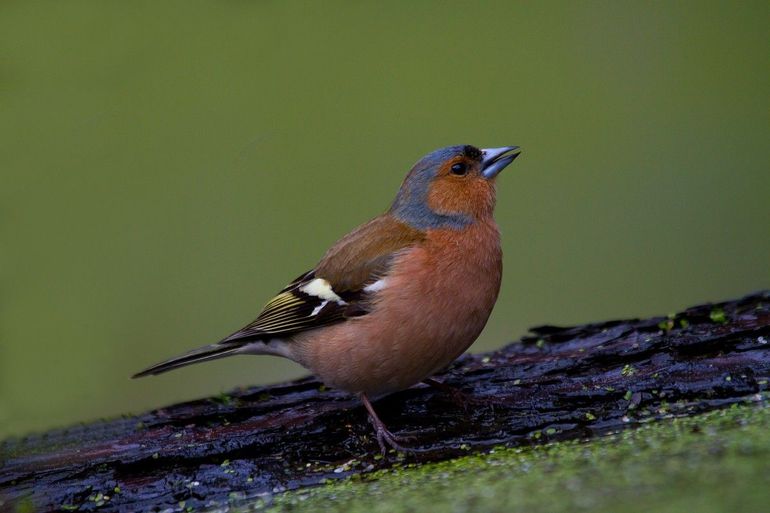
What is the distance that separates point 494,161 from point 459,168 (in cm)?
19

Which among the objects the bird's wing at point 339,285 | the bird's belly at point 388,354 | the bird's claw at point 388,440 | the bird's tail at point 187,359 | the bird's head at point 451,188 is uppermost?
the bird's head at point 451,188

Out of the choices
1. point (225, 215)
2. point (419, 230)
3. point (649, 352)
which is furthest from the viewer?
point (225, 215)

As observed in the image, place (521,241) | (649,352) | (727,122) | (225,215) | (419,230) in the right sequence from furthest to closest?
1. (727,122)
2. (225,215)
3. (521,241)
4. (419,230)
5. (649,352)

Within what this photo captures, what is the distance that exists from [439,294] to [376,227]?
27.5 inches

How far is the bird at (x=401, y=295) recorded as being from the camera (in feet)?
15.2

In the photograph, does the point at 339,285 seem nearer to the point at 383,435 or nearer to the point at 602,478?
the point at 383,435

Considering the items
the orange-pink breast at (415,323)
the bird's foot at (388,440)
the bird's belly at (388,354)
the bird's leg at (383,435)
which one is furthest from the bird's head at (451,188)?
the bird's foot at (388,440)

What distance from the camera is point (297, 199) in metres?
10.2

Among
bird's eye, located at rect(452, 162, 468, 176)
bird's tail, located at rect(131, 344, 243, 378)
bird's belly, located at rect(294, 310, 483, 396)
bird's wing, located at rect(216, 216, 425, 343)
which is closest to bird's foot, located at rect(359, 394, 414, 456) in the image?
bird's belly, located at rect(294, 310, 483, 396)

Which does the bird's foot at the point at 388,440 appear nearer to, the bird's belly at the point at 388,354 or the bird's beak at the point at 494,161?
the bird's belly at the point at 388,354

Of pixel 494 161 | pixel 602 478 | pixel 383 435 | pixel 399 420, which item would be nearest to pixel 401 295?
pixel 399 420

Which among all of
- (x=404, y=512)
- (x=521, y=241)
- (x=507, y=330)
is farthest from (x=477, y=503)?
(x=521, y=241)

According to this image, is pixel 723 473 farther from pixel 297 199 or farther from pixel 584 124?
pixel 584 124

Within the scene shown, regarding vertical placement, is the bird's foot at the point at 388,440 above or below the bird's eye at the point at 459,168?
below
